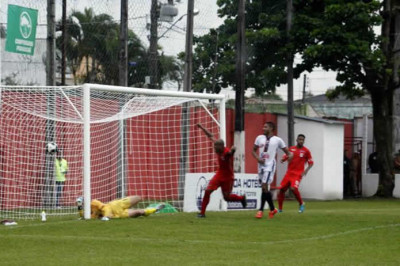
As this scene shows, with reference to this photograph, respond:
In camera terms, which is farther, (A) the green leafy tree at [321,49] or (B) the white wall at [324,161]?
(B) the white wall at [324,161]

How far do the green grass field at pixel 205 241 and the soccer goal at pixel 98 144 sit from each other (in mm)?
2840

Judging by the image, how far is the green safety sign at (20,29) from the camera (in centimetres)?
2039

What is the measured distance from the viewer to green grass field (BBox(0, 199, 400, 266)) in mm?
12227

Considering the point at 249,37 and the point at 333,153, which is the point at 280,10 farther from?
the point at 333,153

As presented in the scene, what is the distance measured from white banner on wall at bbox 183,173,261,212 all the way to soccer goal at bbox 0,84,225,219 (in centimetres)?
120

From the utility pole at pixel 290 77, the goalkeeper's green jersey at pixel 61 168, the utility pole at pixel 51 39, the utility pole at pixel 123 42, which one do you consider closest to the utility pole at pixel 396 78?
the utility pole at pixel 290 77

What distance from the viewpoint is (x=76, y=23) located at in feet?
95.8

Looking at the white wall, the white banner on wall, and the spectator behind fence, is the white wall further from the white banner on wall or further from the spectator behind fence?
the white banner on wall

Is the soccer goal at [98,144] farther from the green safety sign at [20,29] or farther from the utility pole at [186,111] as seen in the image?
the green safety sign at [20,29]

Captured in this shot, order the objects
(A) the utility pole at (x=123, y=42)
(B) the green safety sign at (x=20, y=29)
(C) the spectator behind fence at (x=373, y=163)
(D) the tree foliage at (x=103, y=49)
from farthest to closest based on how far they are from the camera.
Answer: (C) the spectator behind fence at (x=373, y=163), (D) the tree foliage at (x=103, y=49), (A) the utility pole at (x=123, y=42), (B) the green safety sign at (x=20, y=29)

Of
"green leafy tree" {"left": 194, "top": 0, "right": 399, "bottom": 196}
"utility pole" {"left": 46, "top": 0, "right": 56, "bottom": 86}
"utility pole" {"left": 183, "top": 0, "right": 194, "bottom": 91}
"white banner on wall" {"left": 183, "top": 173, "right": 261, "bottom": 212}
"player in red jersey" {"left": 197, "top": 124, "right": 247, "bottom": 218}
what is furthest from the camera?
"green leafy tree" {"left": 194, "top": 0, "right": 399, "bottom": 196}

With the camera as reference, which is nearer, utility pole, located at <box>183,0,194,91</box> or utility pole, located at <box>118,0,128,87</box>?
utility pole, located at <box>118,0,128,87</box>

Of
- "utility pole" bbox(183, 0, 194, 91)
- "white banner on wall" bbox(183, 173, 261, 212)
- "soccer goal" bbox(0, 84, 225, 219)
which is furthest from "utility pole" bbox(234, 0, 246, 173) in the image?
"white banner on wall" bbox(183, 173, 261, 212)

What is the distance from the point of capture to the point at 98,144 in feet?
76.1
